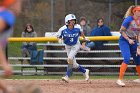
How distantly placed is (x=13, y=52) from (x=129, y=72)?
3.78m

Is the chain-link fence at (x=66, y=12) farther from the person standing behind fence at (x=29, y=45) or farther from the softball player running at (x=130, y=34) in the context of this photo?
the softball player running at (x=130, y=34)

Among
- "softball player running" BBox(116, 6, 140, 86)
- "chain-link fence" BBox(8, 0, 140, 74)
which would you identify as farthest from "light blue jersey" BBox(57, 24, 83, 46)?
"chain-link fence" BBox(8, 0, 140, 74)

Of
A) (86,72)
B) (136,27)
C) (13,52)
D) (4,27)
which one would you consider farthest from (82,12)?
(4,27)

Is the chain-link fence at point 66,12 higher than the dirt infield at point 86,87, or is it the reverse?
the chain-link fence at point 66,12

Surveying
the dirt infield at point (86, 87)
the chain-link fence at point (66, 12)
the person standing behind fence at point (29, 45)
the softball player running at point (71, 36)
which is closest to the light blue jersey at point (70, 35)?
the softball player running at point (71, 36)

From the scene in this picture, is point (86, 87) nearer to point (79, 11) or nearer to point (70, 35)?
point (70, 35)

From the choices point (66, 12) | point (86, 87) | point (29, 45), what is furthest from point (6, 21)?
point (66, 12)

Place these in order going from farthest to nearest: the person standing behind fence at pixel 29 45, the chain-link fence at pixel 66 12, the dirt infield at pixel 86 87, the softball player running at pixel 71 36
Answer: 1. the chain-link fence at pixel 66 12
2. the person standing behind fence at pixel 29 45
3. the softball player running at pixel 71 36
4. the dirt infield at pixel 86 87

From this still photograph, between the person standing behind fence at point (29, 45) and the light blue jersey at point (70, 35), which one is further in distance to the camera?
the person standing behind fence at point (29, 45)

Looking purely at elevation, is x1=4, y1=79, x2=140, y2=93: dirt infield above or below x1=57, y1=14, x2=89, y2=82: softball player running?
below

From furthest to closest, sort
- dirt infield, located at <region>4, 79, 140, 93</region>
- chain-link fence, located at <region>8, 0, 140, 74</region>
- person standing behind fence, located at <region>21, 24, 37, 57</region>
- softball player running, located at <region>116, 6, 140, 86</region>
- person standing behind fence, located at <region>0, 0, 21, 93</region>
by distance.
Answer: chain-link fence, located at <region>8, 0, 140, 74</region> → person standing behind fence, located at <region>21, 24, 37, 57</region> → softball player running, located at <region>116, 6, 140, 86</region> → dirt infield, located at <region>4, 79, 140, 93</region> → person standing behind fence, located at <region>0, 0, 21, 93</region>

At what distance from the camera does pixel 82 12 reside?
2109 centimetres

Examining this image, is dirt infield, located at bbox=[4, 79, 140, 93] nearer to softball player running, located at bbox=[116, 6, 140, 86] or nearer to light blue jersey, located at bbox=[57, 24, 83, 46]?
softball player running, located at bbox=[116, 6, 140, 86]

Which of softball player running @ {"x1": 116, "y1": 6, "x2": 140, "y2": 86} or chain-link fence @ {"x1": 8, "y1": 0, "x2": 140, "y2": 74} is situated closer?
softball player running @ {"x1": 116, "y1": 6, "x2": 140, "y2": 86}
